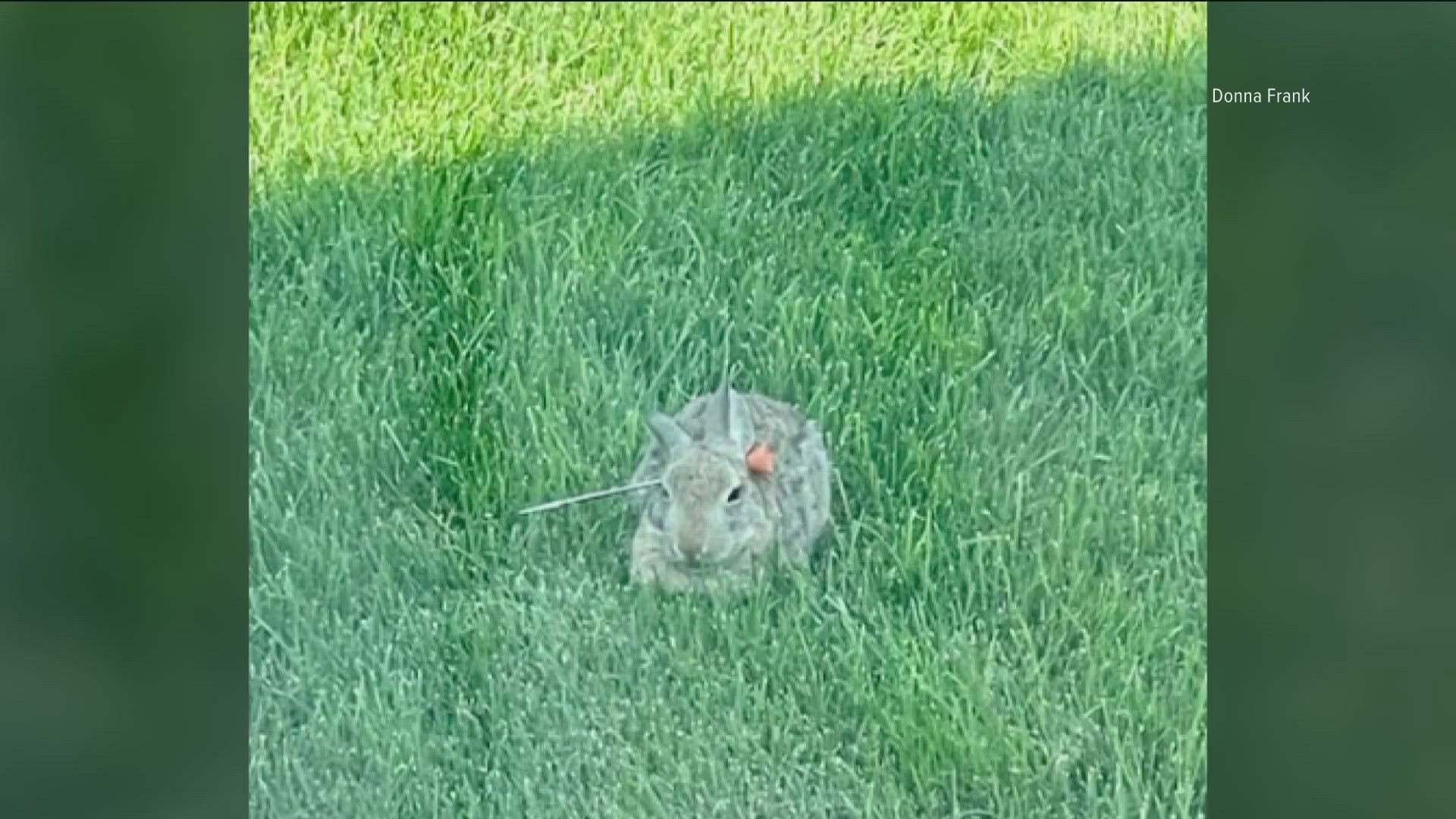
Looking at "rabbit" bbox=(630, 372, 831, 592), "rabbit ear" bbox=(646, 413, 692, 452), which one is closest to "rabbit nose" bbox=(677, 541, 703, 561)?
"rabbit" bbox=(630, 372, 831, 592)

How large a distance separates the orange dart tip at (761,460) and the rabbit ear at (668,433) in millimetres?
68

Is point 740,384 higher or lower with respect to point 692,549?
higher

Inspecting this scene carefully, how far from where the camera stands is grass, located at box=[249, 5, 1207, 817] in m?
1.81

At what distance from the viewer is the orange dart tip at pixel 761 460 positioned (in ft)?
5.92

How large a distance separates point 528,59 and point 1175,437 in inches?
31.7

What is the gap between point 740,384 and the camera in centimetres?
183

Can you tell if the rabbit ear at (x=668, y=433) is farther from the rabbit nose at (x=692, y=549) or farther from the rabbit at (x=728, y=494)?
the rabbit nose at (x=692, y=549)

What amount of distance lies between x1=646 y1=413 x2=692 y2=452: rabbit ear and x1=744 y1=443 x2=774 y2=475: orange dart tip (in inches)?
2.7

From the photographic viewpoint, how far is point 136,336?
179cm

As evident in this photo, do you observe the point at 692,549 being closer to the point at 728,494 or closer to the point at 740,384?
the point at 728,494

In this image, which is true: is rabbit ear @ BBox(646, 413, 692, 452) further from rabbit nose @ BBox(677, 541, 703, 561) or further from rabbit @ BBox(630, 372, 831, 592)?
rabbit nose @ BBox(677, 541, 703, 561)

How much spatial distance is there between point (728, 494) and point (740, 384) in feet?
0.39

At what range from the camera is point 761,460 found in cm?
181

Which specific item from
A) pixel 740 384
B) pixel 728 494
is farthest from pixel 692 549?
pixel 740 384
